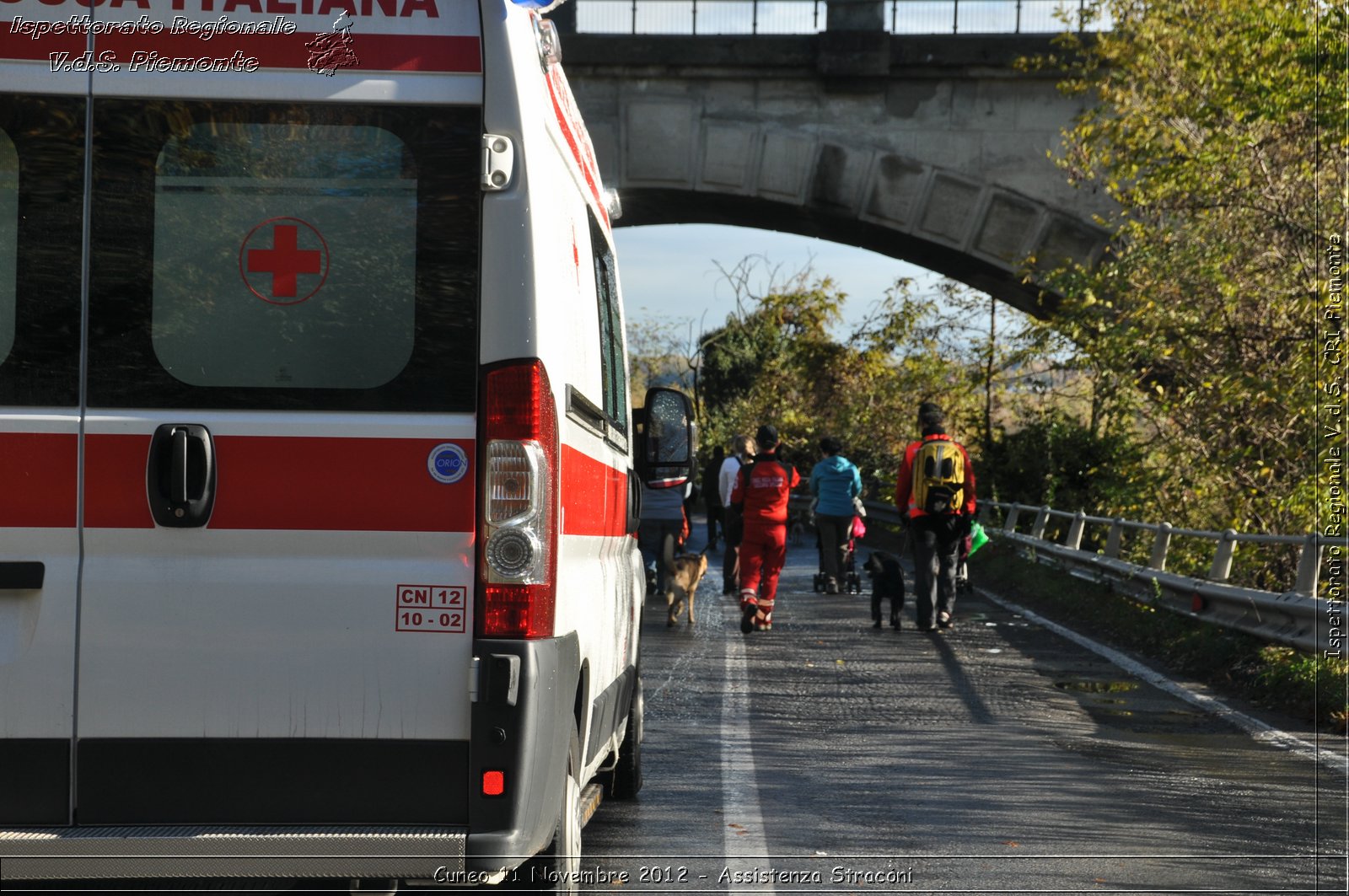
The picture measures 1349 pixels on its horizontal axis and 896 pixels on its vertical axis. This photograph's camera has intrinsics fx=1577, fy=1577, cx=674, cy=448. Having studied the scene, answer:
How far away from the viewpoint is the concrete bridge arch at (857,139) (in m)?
25.6

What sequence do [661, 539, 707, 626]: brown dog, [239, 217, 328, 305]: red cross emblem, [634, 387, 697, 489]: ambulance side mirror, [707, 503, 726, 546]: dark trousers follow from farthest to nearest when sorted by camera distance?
[707, 503, 726, 546]: dark trousers, [661, 539, 707, 626]: brown dog, [634, 387, 697, 489]: ambulance side mirror, [239, 217, 328, 305]: red cross emblem

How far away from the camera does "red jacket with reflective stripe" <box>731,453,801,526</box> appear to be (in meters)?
14.6

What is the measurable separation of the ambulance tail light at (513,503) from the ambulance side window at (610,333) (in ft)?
4.94

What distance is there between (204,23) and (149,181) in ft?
1.40

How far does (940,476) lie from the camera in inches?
570

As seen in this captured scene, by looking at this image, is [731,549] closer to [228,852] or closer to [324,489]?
[324,489]

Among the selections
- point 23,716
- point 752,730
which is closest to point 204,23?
point 23,716

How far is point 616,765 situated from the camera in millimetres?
7184

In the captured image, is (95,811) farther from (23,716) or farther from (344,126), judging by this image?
(344,126)

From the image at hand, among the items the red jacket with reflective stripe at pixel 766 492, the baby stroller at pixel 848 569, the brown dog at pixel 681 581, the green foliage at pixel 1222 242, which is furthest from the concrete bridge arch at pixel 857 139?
the red jacket with reflective stripe at pixel 766 492

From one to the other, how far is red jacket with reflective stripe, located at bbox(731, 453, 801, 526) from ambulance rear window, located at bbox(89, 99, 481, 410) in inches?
413

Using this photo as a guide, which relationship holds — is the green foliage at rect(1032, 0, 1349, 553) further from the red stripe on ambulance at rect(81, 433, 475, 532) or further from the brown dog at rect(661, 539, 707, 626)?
the red stripe on ambulance at rect(81, 433, 475, 532)

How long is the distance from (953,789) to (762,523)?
7147 millimetres

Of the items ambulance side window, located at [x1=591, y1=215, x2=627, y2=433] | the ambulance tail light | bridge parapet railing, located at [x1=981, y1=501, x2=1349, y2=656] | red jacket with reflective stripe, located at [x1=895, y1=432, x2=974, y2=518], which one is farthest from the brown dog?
the ambulance tail light
